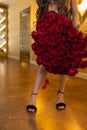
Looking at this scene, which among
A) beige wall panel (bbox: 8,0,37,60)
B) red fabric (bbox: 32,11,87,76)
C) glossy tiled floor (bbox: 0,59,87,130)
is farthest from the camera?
beige wall panel (bbox: 8,0,37,60)

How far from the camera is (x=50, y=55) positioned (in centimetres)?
161

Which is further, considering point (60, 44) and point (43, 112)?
point (43, 112)

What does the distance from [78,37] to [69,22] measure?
117mm

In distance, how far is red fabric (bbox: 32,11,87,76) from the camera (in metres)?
1.58

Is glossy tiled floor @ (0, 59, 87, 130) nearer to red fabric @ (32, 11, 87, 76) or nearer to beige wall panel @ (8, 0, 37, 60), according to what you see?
red fabric @ (32, 11, 87, 76)

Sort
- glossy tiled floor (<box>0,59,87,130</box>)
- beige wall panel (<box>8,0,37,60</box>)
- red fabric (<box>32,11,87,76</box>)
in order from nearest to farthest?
glossy tiled floor (<box>0,59,87,130</box>) < red fabric (<box>32,11,87,76</box>) < beige wall panel (<box>8,0,37,60</box>)

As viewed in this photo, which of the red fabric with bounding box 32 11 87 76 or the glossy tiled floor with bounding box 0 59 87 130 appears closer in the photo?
the glossy tiled floor with bounding box 0 59 87 130

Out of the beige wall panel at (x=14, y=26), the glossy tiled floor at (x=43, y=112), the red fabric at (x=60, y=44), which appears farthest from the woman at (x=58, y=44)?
the beige wall panel at (x=14, y=26)

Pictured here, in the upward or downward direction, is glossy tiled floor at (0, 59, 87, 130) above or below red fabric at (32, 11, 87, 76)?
below

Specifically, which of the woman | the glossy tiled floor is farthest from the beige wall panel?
the woman

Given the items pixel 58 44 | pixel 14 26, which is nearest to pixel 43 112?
pixel 58 44

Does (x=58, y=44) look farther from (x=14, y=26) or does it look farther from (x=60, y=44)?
(x=14, y=26)

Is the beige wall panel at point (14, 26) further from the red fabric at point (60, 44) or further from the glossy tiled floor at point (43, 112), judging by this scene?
the red fabric at point (60, 44)

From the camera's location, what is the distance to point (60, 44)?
1586mm
